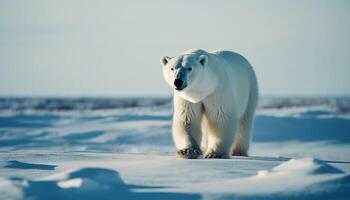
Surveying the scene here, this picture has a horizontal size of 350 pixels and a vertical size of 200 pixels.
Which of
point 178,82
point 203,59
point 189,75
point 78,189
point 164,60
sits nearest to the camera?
point 78,189

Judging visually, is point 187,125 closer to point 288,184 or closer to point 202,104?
point 202,104

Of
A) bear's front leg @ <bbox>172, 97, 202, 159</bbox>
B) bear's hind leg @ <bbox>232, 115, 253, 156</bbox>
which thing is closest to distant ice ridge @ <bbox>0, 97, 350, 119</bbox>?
bear's hind leg @ <bbox>232, 115, 253, 156</bbox>

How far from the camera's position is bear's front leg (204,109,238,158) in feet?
18.1

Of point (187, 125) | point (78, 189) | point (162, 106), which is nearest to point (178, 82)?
point (187, 125)

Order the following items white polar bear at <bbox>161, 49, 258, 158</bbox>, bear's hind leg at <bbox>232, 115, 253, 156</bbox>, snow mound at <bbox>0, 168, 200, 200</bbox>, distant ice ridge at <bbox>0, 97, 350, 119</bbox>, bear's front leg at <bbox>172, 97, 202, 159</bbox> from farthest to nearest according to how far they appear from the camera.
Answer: distant ice ridge at <bbox>0, 97, 350, 119</bbox> < bear's hind leg at <bbox>232, 115, 253, 156</bbox> < bear's front leg at <bbox>172, 97, 202, 159</bbox> < white polar bear at <bbox>161, 49, 258, 158</bbox> < snow mound at <bbox>0, 168, 200, 200</bbox>

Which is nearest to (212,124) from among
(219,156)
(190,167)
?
(219,156)

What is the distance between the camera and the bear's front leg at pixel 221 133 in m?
5.50

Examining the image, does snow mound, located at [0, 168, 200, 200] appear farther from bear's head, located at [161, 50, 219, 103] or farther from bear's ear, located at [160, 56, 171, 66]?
bear's ear, located at [160, 56, 171, 66]

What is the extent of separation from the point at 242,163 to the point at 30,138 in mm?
10343

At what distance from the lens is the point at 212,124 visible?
18.3ft

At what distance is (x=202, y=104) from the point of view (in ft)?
18.4

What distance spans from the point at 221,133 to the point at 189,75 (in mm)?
788

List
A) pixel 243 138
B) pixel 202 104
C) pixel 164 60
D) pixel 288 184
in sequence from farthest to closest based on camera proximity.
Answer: pixel 243 138, pixel 202 104, pixel 164 60, pixel 288 184

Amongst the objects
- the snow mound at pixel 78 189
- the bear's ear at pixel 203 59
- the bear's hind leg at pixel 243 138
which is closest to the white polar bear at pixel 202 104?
the bear's ear at pixel 203 59
